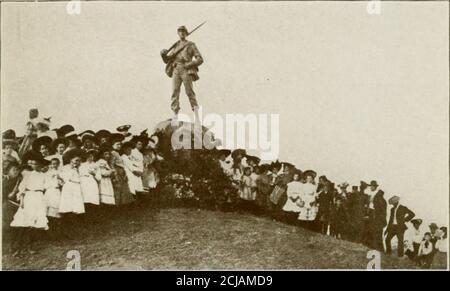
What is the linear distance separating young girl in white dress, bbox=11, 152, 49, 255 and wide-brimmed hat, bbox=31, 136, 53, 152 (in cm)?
37

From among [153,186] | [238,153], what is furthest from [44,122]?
[238,153]

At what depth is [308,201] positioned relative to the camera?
24.1ft

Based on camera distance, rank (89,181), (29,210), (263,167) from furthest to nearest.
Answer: (263,167) → (89,181) → (29,210)

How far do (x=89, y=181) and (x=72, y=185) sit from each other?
24 centimetres

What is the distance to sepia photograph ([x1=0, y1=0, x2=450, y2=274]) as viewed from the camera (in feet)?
23.6

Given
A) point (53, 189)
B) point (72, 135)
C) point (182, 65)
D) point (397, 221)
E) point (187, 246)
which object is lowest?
point (187, 246)

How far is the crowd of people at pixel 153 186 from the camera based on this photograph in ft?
23.6

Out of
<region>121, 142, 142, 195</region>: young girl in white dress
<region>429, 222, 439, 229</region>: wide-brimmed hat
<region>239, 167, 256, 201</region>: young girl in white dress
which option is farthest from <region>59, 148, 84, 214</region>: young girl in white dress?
<region>429, 222, 439, 229</region>: wide-brimmed hat

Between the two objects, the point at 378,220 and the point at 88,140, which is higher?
the point at 88,140

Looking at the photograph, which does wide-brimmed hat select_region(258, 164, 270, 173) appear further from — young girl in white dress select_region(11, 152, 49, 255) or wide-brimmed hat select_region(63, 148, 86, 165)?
young girl in white dress select_region(11, 152, 49, 255)

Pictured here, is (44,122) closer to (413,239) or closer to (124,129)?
(124,129)

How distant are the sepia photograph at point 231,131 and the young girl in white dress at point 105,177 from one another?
2 centimetres

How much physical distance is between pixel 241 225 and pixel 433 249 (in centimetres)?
279

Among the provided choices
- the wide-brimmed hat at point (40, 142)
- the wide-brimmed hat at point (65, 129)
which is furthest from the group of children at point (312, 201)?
the wide-brimmed hat at point (40, 142)
